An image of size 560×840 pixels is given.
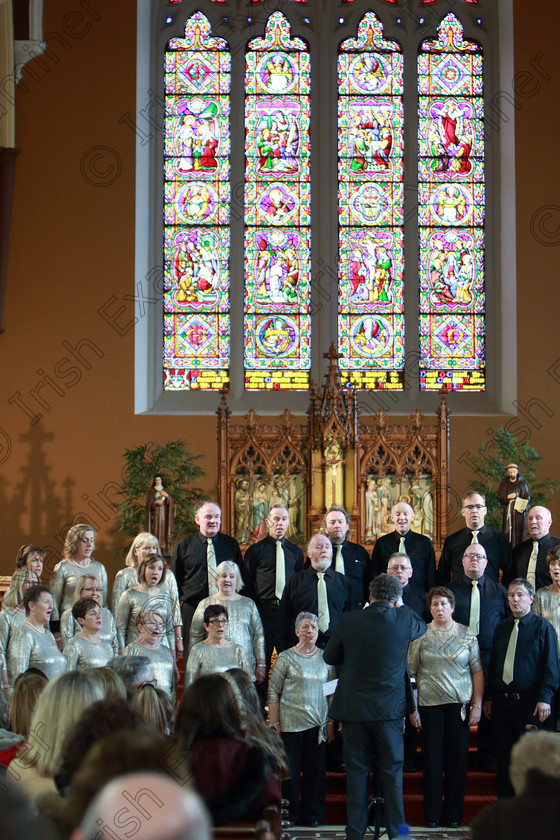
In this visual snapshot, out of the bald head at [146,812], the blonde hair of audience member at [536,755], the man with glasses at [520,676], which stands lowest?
the man with glasses at [520,676]

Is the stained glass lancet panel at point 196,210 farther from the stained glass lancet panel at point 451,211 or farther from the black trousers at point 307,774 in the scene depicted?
the black trousers at point 307,774

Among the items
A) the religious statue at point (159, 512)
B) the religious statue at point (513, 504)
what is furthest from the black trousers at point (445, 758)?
the religious statue at point (159, 512)

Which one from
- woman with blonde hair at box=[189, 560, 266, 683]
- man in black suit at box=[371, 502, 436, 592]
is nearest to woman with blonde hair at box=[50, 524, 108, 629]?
woman with blonde hair at box=[189, 560, 266, 683]

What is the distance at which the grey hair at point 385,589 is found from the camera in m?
5.14

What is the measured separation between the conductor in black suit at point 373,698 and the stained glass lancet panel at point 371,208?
558cm

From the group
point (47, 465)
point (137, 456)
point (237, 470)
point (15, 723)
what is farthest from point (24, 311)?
point (15, 723)

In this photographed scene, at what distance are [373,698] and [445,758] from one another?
2.56 ft

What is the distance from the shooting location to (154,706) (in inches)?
149

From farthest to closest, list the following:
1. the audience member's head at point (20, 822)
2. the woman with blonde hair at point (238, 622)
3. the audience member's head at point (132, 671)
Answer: the woman with blonde hair at point (238, 622)
the audience member's head at point (132, 671)
the audience member's head at point (20, 822)

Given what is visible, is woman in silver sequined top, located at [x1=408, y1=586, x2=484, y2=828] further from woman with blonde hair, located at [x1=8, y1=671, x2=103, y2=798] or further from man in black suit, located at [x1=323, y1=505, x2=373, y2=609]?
woman with blonde hair, located at [x1=8, y1=671, x2=103, y2=798]

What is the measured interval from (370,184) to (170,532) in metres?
4.49

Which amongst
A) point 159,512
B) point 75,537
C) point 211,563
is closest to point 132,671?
point 75,537

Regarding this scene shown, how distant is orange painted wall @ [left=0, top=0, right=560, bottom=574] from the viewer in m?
9.92

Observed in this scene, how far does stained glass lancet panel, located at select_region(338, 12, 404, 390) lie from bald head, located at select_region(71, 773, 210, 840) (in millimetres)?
9054
